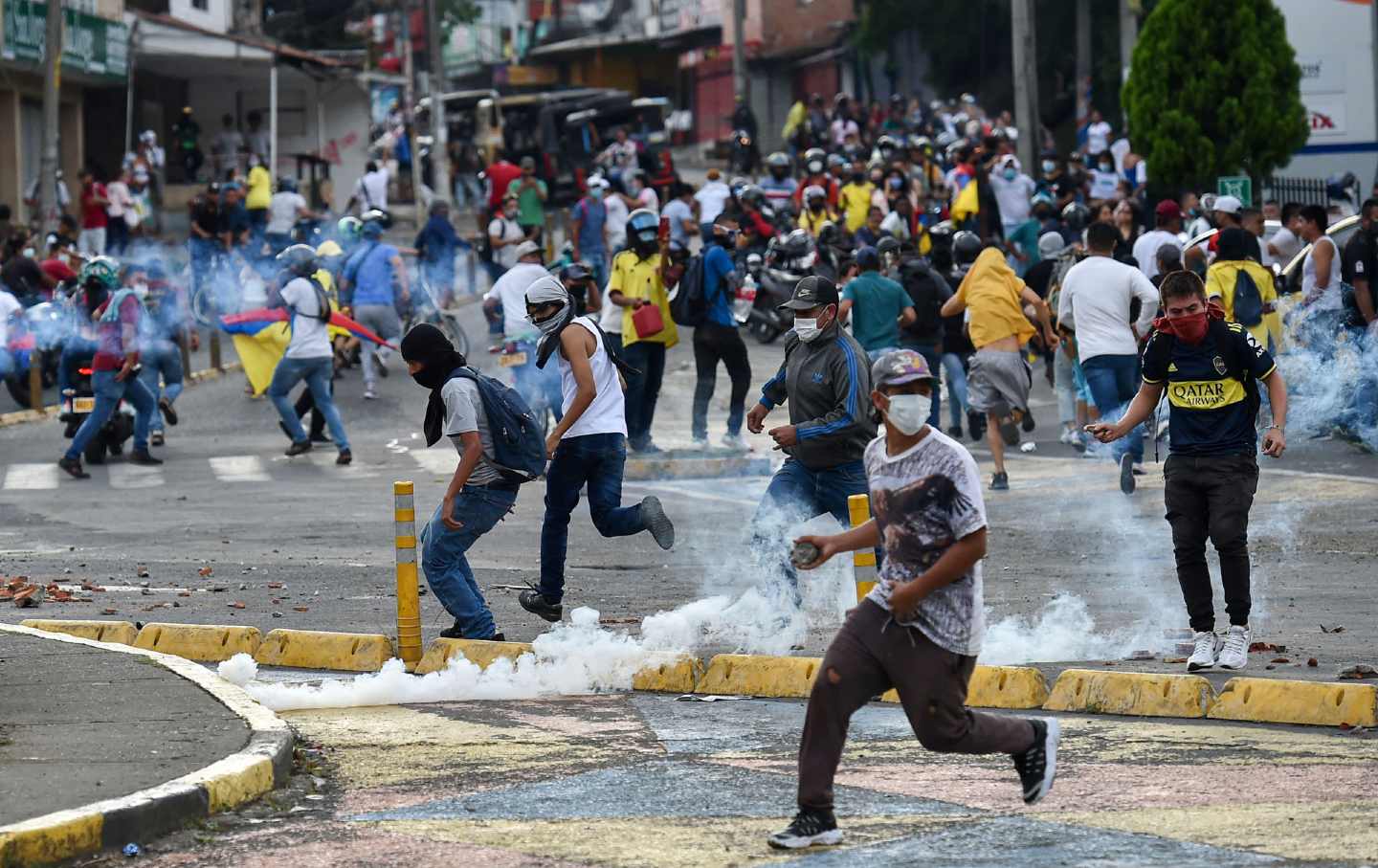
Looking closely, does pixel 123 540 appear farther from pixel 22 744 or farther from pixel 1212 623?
pixel 1212 623

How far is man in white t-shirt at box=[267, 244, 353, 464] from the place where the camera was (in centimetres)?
1852

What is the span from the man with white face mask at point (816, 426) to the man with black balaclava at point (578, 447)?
2.45ft

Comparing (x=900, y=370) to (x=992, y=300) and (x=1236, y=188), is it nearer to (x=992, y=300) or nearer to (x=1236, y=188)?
(x=992, y=300)

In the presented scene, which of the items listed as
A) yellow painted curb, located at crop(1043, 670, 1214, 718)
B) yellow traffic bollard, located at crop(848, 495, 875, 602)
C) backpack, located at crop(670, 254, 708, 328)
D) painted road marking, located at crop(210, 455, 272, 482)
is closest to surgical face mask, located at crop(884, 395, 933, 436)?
yellow traffic bollard, located at crop(848, 495, 875, 602)

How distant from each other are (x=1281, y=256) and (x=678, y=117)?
47.7 metres

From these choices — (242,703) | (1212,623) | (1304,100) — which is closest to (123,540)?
(242,703)

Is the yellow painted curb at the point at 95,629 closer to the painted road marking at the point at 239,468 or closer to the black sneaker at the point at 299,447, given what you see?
the painted road marking at the point at 239,468

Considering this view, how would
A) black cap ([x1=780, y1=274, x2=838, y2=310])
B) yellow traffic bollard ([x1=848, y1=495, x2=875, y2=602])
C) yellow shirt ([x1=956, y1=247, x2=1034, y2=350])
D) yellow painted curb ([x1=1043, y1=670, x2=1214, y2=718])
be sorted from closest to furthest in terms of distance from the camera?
yellow painted curb ([x1=1043, y1=670, x2=1214, y2=718]) < yellow traffic bollard ([x1=848, y1=495, x2=875, y2=602]) < black cap ([x1=780, y1=274, x2=838, y2=310]) < yellow shirt ([x1=956, y1=247, x2=1034, y2=350])

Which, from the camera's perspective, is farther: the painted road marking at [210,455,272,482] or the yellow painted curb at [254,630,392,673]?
the painted road marking at [210,455,272,482]

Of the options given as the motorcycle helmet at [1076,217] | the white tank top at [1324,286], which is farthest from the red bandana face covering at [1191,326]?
the motorcycle helmet at [1076,217]

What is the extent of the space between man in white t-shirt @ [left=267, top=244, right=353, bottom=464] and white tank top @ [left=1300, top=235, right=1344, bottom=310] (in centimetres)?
811

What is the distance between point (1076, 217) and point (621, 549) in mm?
10398

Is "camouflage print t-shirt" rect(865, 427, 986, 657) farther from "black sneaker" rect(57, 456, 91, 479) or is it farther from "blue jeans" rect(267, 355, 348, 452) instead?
"black sneaker" rect(57, 456, 91, 479)

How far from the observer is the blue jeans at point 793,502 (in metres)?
10.6
